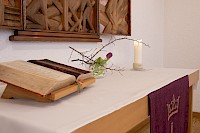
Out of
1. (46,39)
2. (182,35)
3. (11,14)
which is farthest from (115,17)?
(182,35)

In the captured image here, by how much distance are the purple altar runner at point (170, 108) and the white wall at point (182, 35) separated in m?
1.18

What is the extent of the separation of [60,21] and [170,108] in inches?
25.2

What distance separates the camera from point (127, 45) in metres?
1.70

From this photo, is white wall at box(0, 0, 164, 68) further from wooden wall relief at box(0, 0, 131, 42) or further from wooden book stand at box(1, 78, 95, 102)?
wooden book stand at box(1, 78, 95, 102)

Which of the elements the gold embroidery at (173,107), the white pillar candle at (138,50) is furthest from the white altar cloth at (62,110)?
the white pillar candle at (138,50)

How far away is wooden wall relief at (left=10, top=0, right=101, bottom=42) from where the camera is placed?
93 cm

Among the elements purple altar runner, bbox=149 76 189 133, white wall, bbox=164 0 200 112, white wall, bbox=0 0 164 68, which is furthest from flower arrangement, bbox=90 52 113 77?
white wall, bbox=164 0 200 112

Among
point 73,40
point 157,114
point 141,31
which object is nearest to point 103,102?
point 157,114

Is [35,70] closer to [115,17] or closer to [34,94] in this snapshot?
[34,94]

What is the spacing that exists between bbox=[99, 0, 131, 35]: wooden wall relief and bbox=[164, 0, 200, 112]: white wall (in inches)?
38.0

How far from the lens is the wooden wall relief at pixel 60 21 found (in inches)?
36.8

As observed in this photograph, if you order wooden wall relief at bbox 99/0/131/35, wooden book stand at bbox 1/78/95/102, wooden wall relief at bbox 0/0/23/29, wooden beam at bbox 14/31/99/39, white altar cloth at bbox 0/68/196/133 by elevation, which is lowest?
white altar cloth at bbox 0/68/196/133

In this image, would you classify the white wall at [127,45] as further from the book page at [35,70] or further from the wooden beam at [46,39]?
the book page at [35,70]

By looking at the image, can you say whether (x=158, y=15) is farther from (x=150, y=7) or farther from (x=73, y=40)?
(x=73, y=40)
